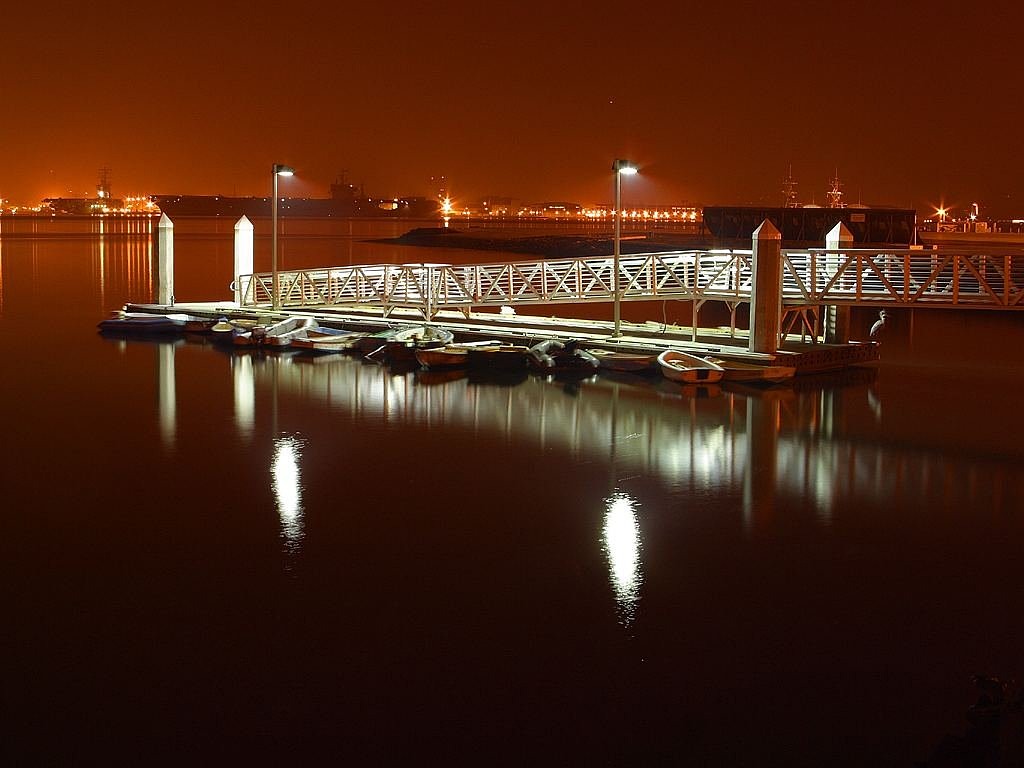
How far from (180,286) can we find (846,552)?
5347 centimetres

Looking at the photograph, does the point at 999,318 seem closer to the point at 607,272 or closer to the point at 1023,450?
the point at 607,272

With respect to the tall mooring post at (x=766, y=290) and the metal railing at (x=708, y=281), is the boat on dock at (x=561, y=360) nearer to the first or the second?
the metal railing at (x=708, y=281)

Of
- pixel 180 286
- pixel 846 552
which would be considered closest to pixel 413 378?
pixel 846 552

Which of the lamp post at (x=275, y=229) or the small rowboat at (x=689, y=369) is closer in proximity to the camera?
the small rowboat at (x=689, y=369)

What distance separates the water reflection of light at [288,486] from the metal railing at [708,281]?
1292 cm

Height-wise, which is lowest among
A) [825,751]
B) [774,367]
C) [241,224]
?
[825,751]

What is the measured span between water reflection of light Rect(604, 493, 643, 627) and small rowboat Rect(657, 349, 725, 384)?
9645mm

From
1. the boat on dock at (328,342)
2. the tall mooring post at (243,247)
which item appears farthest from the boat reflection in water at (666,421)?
the tall mooring post at (243,247)

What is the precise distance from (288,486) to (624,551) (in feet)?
18.4

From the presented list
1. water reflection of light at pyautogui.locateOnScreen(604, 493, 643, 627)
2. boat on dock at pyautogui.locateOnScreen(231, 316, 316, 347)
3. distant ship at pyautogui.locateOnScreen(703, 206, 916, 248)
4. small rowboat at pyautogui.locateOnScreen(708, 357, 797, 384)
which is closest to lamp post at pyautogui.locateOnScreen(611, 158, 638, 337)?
small rowboat at pyautogui.locateOnScreen(708, 357, 797, 384)

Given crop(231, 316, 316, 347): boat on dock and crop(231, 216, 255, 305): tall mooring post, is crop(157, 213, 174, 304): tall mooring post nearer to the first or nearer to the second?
crop(231, 216, 255, 305): tall mooring post

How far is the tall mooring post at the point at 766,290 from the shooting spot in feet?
88.7

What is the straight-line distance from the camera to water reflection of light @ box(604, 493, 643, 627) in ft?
42.7

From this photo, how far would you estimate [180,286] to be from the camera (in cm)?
6356
